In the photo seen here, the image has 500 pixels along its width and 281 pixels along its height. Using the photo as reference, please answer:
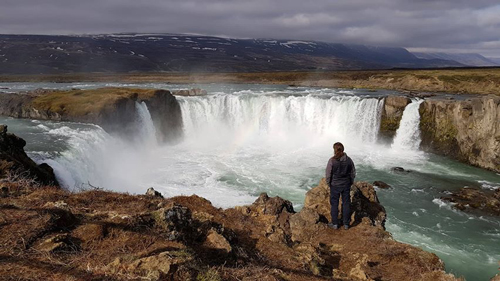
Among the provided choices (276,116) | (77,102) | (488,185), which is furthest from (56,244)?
(276,116)

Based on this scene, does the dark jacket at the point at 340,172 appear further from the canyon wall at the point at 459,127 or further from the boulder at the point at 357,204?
the canyon wall at the point at 459,127

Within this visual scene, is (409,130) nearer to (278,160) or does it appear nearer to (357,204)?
(278,160)

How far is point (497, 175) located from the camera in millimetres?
28344

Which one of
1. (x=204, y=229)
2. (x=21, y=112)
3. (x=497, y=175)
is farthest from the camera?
(x=21, y=112)

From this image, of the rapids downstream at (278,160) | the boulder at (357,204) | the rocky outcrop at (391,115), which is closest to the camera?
the boulder at (357,204)

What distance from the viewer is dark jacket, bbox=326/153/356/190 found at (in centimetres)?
995

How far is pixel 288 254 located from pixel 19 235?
18.6 feet

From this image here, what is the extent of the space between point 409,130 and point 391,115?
2537 millimetres

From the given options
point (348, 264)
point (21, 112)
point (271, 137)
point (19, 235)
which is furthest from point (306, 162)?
point (21, 112)

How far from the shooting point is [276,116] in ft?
142

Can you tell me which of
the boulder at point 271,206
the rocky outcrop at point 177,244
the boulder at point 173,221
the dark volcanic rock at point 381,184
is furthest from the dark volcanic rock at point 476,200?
the boulder at point 173,221

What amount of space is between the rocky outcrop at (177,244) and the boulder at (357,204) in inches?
6.3

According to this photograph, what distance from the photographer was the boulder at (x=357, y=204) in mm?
11789

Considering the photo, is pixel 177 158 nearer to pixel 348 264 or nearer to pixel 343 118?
pixel 343 118
